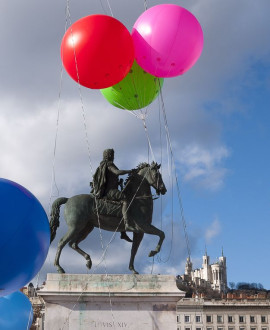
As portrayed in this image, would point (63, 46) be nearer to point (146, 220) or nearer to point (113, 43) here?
point (113, 43)

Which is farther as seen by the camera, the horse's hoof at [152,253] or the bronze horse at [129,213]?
the bronze horse at [129,213]

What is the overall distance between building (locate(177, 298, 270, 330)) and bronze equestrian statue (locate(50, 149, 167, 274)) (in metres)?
96.7

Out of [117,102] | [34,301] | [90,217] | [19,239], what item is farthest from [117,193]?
[34,301]

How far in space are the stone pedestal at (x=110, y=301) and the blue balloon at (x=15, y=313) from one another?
633 millimetres

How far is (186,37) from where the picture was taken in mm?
16469

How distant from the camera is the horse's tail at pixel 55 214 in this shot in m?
18.2

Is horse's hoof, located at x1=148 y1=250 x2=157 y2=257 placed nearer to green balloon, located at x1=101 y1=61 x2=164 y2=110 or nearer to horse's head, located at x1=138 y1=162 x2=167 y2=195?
horse's head, located at x1=138 y1=162 x2=167 y2=195

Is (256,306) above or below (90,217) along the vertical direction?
above

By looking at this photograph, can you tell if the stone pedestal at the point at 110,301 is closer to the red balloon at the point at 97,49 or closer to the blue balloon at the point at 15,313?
the blue balloon at the point at 15,313

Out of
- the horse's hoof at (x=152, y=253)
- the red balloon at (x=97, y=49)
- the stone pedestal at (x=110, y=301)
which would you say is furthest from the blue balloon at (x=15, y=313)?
the red balloon at (x=97, y=49)

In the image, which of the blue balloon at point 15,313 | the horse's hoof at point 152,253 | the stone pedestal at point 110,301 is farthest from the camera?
the horse's hoof at point 152,253

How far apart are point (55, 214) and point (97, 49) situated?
16.3 feet

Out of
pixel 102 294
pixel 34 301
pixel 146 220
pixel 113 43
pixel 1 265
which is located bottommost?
pixel 1 265

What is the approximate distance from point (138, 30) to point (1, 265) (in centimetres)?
739
